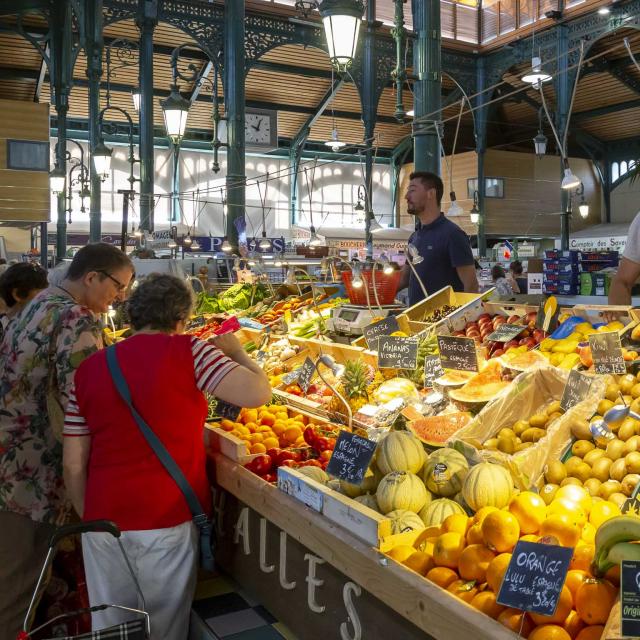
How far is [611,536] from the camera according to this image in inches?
57.3

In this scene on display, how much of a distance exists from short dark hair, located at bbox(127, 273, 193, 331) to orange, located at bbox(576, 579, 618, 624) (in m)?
1.51

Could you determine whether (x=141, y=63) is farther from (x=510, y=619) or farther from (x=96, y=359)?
(x=510, y=619)

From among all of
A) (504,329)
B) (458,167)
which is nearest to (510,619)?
(504,329)

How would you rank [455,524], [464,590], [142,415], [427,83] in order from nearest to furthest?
[464,590] < [455,524] < [142,415] < [427,83]

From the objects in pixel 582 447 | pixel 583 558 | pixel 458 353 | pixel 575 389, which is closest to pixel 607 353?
pixel 575 389

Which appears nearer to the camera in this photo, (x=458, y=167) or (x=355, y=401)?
(x=355, y=401)

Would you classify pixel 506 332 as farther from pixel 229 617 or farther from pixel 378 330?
pixel 229 617

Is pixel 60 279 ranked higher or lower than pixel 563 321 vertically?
higher

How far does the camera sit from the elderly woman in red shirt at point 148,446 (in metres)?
2.28

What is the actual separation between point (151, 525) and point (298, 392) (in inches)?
62.2

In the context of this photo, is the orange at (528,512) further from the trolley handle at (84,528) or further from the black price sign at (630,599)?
the trolley handle at (84,528)

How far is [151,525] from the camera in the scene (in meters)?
2.33

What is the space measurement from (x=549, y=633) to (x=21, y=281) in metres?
3.29

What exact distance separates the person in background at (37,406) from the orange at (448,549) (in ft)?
4.86
